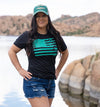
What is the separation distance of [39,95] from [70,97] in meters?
12.6

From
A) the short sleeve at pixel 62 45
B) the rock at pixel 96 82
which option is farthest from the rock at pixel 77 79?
the short sleeve at pixel 62 45

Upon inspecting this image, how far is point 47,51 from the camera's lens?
348 centimetres

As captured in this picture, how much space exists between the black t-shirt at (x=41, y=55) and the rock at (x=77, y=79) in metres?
10.7

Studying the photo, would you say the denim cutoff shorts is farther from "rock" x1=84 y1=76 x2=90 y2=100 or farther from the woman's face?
"rock" x1=84 y1=76 x2=90 y2=100

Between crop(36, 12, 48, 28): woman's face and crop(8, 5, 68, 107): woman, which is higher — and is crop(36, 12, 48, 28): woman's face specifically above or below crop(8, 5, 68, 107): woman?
above

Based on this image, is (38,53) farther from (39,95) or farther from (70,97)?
(70,97)

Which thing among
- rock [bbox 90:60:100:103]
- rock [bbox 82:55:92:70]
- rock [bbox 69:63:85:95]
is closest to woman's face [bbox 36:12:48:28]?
rock [bbox 90:60:100:103]

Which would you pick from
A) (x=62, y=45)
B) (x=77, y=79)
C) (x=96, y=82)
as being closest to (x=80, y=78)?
(x=77, y=79)

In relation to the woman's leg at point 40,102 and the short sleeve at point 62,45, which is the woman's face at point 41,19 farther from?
the woman's leg at point 40,102

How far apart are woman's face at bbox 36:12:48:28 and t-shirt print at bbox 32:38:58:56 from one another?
9.3 inches

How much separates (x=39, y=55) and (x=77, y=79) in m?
11.0

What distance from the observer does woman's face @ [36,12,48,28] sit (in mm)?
3562

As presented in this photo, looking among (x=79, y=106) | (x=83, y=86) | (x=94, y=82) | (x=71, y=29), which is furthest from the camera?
(x=71, y=29)

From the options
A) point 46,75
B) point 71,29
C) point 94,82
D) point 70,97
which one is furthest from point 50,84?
point 71,29
